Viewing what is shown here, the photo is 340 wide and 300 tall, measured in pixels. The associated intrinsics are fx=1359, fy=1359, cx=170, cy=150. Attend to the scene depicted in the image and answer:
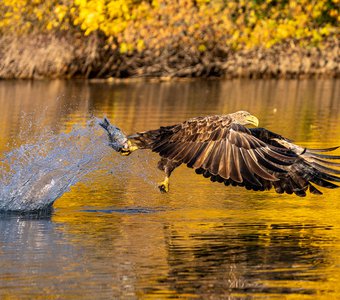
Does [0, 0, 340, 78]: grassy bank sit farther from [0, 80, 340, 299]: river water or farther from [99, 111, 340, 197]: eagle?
[99, 111, 340, 197]: eagle

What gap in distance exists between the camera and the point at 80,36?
35.2 meters

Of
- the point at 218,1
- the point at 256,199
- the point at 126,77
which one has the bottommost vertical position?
the point at 126,77

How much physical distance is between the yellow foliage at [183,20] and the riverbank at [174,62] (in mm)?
504

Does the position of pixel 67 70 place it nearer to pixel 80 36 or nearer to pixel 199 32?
pixel 80 36

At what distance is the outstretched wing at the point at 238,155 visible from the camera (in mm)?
11234

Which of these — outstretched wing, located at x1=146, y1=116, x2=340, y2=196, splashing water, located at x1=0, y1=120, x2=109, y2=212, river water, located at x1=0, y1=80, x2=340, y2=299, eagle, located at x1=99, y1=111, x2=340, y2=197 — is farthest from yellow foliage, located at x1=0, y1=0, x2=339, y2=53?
outstretched wing, located at x1=146, y1=116, x2=340, y2=196

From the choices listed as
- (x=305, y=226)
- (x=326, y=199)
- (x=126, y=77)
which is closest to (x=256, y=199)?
(x=326, y=199)

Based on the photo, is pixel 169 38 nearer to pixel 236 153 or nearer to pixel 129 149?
pixel 129 149

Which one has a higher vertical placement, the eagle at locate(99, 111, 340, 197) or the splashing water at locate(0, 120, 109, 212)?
the eagle at locate(99, 111, 340, 197)

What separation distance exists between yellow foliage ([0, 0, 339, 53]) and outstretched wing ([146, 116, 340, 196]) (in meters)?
18.4

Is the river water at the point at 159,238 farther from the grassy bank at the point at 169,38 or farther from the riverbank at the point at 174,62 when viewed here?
the riverbank at the point at 174,62

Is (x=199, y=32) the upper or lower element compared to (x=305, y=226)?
lower

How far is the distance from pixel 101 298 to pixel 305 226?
338cm

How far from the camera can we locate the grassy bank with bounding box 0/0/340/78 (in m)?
31.7
